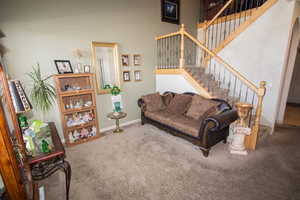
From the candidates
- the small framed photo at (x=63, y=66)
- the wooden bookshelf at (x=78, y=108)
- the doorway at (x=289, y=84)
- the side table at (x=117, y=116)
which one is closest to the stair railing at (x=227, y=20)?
the doorway at (x=289, y=84)

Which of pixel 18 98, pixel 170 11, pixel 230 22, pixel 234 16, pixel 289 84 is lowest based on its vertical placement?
pixel 289 84

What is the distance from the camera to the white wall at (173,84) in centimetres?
363

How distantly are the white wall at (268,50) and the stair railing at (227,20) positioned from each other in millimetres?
554

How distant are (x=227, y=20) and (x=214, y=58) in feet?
5.77

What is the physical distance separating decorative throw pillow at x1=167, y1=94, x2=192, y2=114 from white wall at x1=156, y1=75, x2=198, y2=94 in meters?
0.32

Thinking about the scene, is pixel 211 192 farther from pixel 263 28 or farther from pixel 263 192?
pixel 263 28

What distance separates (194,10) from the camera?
485cm

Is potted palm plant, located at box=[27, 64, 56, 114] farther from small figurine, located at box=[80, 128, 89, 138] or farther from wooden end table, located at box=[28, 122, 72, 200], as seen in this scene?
wooden end table, located at box=[28, 122, 72, 200]

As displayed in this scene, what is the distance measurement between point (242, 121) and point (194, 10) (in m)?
4.17

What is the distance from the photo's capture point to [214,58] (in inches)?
135

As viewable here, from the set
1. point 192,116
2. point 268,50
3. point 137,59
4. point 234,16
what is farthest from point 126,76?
point 234,16

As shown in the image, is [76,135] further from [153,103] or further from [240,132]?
[240,132]

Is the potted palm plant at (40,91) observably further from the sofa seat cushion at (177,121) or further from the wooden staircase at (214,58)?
the wooden staircase at (214,58)

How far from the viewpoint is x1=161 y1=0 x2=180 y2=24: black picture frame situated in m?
4.08
